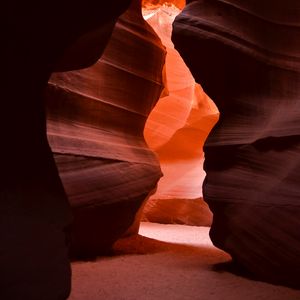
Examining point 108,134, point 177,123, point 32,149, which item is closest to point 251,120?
point 108,134

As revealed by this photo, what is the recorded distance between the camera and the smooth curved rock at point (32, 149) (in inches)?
58.9

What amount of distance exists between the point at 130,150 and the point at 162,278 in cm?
114

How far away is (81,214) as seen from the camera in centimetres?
285

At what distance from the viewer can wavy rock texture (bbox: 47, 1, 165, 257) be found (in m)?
2.92

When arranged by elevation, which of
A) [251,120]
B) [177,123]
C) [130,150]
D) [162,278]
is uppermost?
[251,120]

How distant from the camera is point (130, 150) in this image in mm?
3389

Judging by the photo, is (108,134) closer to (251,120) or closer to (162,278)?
(251,120)

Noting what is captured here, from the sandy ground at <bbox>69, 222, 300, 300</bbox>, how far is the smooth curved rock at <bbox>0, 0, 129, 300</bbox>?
462 millimetres

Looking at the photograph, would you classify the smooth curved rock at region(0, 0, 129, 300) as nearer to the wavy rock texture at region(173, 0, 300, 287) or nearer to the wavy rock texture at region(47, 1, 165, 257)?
the wavy rock texture at region(47, 1, 165, 257)

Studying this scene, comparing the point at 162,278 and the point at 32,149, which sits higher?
the point at 32,149

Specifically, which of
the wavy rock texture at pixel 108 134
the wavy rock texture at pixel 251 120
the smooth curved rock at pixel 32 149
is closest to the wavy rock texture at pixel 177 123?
the wavy rock texture at pixel 108 134

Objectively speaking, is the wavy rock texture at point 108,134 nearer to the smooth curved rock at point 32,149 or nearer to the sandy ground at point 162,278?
the sandy ground at point 162,278

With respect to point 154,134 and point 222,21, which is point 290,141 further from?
point 154,134

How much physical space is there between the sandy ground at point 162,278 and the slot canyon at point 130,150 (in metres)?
0.01
